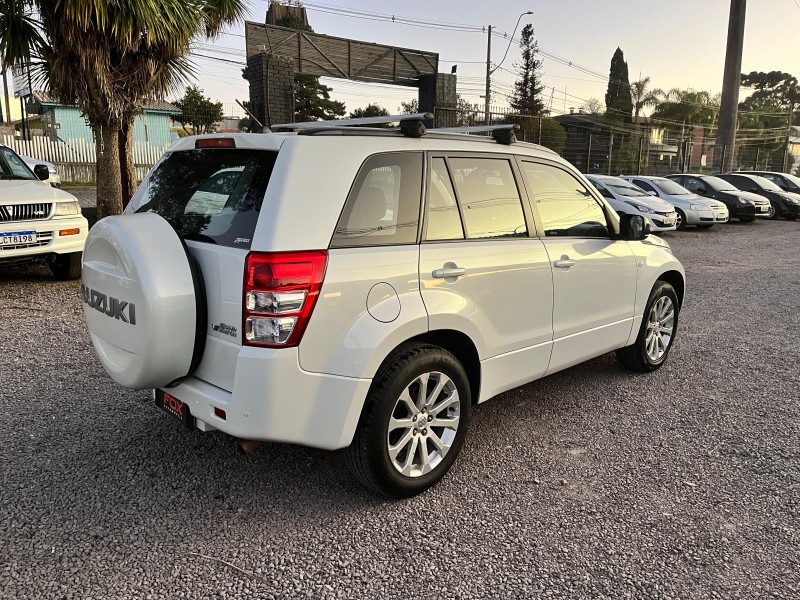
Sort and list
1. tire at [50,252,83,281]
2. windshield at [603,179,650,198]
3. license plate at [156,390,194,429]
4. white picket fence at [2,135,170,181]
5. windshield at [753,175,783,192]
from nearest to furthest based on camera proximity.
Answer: license plate at [156,390,194,429], tire at [50,252,83,281], windshield at [603,179,650,198], windshield at [753,175,783,192], white picket fence at [2,135,170,181]

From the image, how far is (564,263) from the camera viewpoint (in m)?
3.77

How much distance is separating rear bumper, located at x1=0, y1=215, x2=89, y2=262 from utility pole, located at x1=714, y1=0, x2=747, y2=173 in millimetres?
31277

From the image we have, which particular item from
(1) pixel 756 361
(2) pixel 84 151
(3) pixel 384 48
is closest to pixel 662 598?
(1) pixel 756 361

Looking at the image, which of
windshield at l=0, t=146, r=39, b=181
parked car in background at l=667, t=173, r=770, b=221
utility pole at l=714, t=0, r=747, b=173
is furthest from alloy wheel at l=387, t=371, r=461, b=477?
utility pole at l=714, t=0, r=747, b=173

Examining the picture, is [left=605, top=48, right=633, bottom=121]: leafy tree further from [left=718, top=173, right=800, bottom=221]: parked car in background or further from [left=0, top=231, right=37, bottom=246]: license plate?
[left=0, top=231, right=37, bottom=246]: license plate

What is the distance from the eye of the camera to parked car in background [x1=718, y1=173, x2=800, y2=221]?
66.7ft

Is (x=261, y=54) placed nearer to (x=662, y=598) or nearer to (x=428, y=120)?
(x=428, y=120)

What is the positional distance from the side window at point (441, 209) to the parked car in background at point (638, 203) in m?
11.6

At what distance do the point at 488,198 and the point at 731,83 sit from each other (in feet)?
108

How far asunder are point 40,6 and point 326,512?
8.14 m

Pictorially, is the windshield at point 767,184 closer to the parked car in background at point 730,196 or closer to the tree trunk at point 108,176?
the parked car in background at point 730,196

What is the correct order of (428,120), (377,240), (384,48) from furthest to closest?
(384,48) < (428,120) < (377,240)

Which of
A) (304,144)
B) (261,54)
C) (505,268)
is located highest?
(261,54)

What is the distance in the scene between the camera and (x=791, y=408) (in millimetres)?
4293
